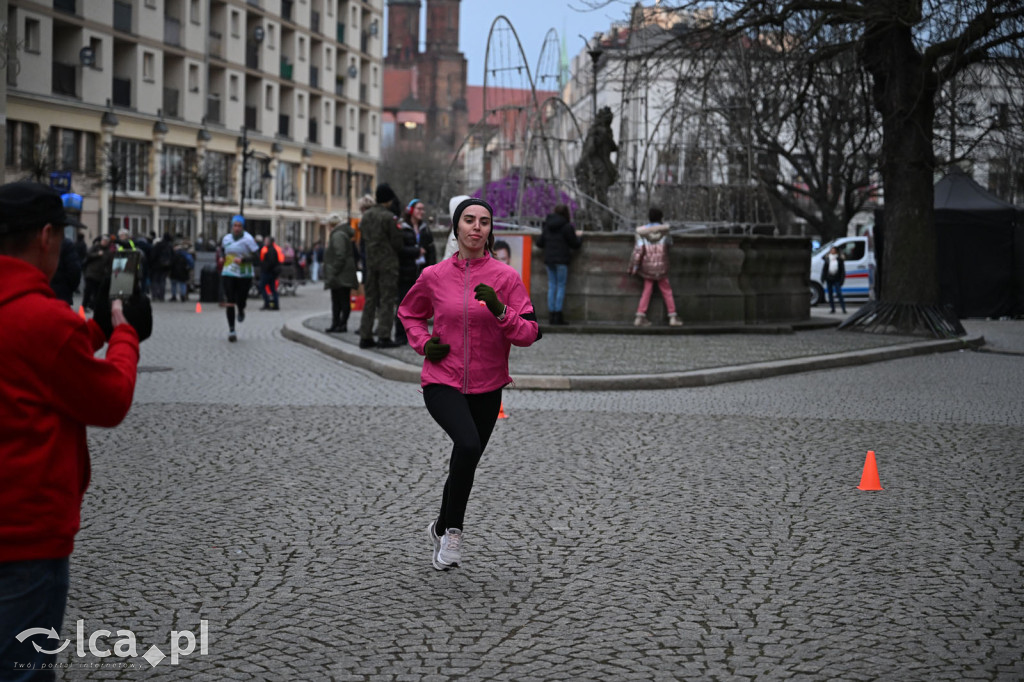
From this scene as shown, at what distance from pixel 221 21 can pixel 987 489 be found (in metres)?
54.1

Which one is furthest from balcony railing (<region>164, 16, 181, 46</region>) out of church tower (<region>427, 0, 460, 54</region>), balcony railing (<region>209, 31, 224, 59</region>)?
church tower (<region>427, 0, 460, 54</region>)

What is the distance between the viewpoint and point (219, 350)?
58.4ft

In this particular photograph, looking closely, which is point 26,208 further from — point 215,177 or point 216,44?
point 216,44

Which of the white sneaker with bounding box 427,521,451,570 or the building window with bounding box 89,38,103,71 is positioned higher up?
the building window with bounding box 89,38,103,71

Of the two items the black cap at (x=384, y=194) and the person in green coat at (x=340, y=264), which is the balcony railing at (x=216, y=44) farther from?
the black cap at (x=384, y=194)

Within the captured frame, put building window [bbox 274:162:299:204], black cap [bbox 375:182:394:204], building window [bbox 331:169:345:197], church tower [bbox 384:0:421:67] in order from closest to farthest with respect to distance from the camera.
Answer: black cap [bbox 375:182:394:204] < building window [bbox 274:162:299:204] < building window [bbox 331:169:345:197] < church tower [bbox 384:0:421:67]

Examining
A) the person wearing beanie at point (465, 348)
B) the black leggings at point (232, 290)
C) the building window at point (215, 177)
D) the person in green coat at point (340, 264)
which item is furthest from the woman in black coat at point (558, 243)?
the building window at point (215, 177)

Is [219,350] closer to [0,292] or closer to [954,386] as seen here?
[954,386]

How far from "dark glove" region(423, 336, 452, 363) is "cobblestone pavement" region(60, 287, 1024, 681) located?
0.97 m

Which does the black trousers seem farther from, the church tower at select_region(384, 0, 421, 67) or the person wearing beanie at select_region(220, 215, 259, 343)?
the church tower at select_region(384, 0, 421, 67)

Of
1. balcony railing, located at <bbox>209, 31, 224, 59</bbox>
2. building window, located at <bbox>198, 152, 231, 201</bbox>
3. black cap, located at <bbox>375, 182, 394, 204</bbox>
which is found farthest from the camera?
balcony railing, located at <bbox>209, 31, 224, 59</bbox>

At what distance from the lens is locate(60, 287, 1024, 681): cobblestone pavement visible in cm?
468

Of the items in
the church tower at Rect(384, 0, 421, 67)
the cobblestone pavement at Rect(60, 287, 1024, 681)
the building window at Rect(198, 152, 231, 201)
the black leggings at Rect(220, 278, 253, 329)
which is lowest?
the cobblestone pavement at Rect(60, 287, 1024, 681)

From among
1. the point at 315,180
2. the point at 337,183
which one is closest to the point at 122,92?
the point at 315,180
